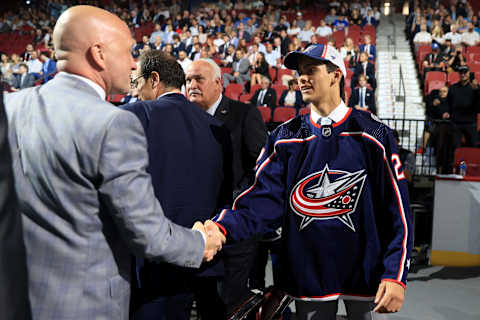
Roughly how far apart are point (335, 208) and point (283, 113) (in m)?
6.80

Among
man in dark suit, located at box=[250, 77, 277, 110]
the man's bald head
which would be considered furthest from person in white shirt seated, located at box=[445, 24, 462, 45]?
the man's bald head

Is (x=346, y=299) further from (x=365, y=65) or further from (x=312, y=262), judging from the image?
(x=365, y=65)

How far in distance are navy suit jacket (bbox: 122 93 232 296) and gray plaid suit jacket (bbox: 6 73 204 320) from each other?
664mm

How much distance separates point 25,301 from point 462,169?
533cm

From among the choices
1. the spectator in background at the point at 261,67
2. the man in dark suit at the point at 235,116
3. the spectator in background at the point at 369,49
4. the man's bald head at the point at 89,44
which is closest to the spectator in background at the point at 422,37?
the spectator in background at the point at 369,49

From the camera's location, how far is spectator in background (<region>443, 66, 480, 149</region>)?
7195mm

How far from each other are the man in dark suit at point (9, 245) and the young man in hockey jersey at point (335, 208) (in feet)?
4.26

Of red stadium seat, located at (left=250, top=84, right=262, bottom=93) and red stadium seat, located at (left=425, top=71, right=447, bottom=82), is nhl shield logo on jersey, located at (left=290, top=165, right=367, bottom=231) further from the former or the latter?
red stadium seat, located at (left=425, top=71, right=447, bottom=82)

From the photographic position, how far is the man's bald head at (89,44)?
1.33 metres

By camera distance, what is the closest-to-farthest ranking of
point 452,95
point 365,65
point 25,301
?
point 25,301, point 452,95, point 365,65

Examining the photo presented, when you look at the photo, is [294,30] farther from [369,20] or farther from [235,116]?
[235,116]

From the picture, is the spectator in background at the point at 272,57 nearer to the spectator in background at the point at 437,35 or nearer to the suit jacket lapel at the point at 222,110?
the spectator in background at the point at 437,35

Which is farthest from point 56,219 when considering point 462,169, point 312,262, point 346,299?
point 462,169

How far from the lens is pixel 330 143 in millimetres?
1757
